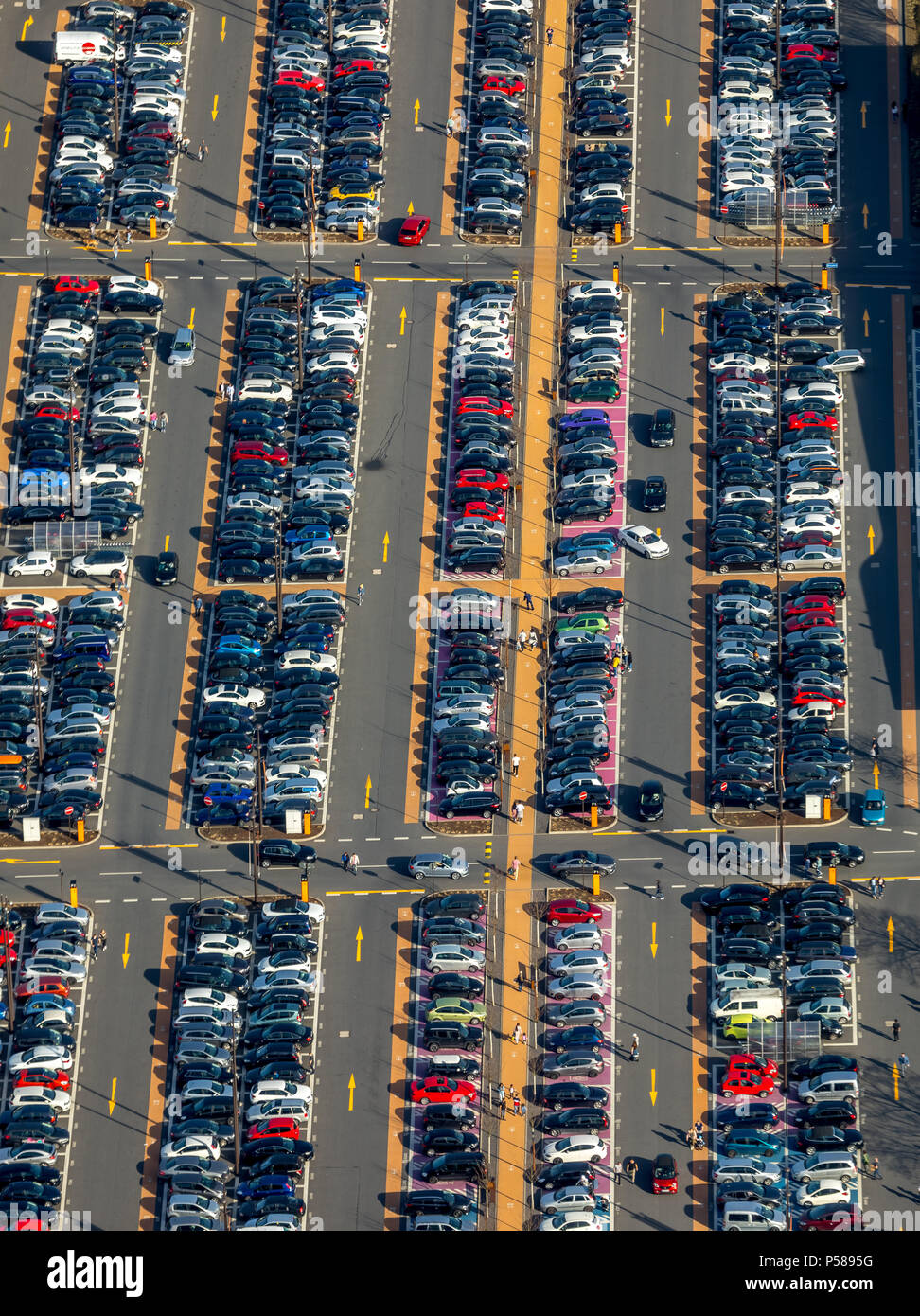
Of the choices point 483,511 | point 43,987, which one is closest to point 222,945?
point 43,987

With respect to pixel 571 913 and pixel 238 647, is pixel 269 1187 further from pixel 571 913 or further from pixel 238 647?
pixel 238 647

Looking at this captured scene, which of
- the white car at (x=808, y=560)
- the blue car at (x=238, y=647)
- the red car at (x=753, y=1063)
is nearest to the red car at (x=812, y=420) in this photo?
the white car at (x=808, y=560)

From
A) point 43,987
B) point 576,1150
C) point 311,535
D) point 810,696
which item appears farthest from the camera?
point 311,535

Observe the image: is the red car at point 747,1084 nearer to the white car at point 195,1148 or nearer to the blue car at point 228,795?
the white car at point 195,1148
